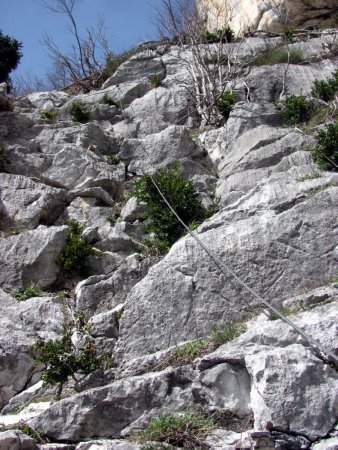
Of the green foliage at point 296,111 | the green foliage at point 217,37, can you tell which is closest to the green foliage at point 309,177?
the green foliage at point 296,111

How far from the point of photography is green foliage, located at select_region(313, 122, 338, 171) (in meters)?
10.7

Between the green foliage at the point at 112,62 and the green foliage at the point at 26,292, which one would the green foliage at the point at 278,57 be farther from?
the green foliage at the point at 26,292

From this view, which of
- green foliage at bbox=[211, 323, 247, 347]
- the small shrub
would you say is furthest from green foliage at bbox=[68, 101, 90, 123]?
green foliage at bbox=[211, 323, 247, 347]

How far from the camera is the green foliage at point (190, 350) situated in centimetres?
727

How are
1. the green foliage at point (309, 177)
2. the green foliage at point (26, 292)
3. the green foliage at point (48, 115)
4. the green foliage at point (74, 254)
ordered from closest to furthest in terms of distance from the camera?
the green foliage at point (309, 177)
the green foliage at point (26, 292)
the green foliage at point (74, 254)
the green foliage at point (48, 115)

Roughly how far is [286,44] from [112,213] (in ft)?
29.7

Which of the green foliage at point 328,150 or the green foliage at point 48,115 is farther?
the green foliage at point 48,115

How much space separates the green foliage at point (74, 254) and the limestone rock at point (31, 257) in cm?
11

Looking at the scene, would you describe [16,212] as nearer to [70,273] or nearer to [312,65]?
[70,273]

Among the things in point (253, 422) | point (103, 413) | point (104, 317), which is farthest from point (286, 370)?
point (104, 317)

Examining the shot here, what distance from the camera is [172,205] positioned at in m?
10.8

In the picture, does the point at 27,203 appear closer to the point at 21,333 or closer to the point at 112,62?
the point at 21,333

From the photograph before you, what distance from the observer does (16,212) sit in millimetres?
12398

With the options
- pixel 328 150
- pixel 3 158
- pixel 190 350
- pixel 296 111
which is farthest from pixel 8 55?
pixel 190 350
